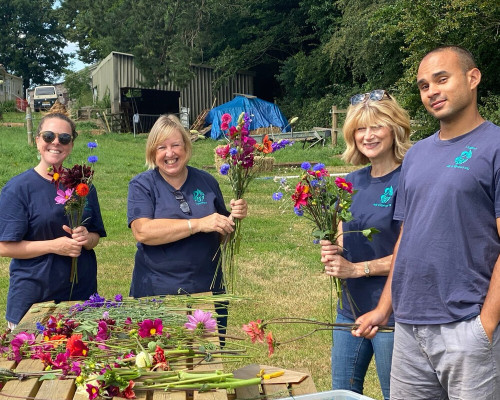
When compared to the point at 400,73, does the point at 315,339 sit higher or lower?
lower

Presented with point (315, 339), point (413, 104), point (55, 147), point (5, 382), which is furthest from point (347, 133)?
point (413, 104)

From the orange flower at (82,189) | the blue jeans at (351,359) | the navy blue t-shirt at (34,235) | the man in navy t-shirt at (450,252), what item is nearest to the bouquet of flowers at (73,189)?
the orange flower at (82,189)

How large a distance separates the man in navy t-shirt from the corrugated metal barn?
27600 millimetres

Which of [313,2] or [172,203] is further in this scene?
[313,2]

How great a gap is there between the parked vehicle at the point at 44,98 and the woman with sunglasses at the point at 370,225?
137 ft

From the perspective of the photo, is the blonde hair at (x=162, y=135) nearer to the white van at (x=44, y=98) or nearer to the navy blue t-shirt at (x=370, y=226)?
the navy blue t-shirt at (x=370, y=226)

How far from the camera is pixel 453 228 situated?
2.38 m

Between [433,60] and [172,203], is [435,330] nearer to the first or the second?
[433,60]

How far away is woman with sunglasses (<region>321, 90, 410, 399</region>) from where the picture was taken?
3021 millimetres

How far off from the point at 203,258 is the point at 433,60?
1706mm

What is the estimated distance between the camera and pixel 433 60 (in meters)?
2.54

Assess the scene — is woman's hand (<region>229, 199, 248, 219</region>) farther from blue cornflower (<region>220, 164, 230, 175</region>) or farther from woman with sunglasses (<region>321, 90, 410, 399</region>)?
woman with sunglasses (<region>321, 90, 410, 399</region>)

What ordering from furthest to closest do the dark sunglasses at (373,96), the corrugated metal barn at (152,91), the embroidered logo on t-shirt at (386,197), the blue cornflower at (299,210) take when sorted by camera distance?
the corrugated metal barn at (152,91) → the dark sunglasses at (373,96) → the embroidered logo on t-shirt at (386,197) → the blue cornflower at (299,210)

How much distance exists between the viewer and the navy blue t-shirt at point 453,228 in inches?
92.1
